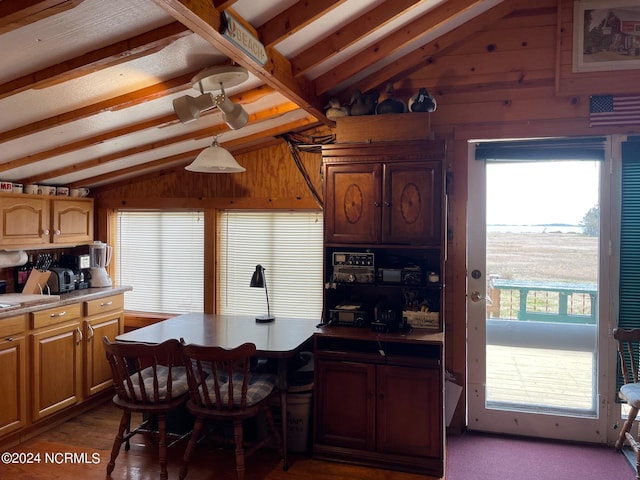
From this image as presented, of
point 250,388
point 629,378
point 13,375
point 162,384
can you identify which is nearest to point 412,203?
point 250,388

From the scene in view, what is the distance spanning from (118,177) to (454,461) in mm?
3556

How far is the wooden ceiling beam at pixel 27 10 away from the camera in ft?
5.32

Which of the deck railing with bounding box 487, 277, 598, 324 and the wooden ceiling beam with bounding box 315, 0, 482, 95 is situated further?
the deck railing with bounding box 487, 277, 598, 324

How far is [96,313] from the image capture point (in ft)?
13.0

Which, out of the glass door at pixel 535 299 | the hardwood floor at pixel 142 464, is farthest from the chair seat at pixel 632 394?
the hardwood floor at pixel 142 464

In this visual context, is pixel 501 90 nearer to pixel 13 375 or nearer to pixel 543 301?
pixel 543 301

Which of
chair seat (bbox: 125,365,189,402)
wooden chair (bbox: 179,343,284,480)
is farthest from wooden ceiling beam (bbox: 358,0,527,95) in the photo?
chair seat (bbox: 125,365,189,402)

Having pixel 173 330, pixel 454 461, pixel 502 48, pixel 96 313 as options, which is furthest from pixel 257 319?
pixel 502 48

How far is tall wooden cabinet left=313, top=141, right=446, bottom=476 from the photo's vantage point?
2.94 meters

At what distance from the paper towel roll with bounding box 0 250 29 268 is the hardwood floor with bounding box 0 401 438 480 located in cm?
131

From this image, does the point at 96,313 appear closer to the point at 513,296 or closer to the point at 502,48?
the point at 513,296

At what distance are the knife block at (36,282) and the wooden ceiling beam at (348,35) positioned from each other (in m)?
2.51

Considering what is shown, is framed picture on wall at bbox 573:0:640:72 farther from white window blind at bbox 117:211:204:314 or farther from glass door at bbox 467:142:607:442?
white window blind at bbox 117:211:204:314

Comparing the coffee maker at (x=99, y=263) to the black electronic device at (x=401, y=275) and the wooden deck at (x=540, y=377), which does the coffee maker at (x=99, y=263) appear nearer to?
the black electronic device at (x=401, y=275)
